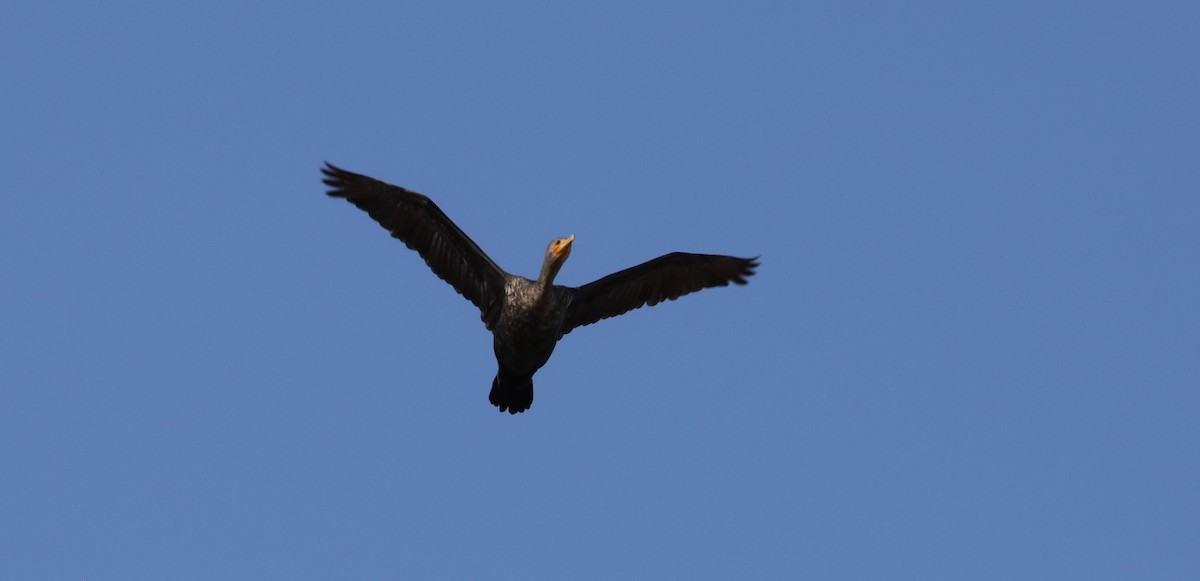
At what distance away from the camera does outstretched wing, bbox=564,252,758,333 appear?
22.2 meters

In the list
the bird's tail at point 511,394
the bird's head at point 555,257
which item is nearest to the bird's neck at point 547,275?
the bird's head at point 555,257

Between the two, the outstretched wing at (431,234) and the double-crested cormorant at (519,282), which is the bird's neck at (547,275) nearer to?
the double-crested cormorant at (519,282)

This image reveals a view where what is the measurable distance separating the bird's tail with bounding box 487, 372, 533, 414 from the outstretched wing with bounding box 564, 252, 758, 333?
2.83 feet

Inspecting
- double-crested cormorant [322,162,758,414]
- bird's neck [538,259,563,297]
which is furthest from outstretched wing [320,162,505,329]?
bird's neck [538,259,563,297]

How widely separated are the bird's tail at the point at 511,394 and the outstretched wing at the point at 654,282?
86 centimetres

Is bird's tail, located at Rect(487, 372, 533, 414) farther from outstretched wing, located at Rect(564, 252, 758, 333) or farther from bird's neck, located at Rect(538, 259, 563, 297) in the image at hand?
bird's neck, located at Rect(538, 259, 563, 297)

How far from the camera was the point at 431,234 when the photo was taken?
2178cm

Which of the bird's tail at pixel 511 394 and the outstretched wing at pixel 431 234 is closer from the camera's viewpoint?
the outstretched wing at pixel 431 234

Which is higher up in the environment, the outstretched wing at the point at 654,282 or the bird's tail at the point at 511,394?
the outstretched wing at the point at 654,282

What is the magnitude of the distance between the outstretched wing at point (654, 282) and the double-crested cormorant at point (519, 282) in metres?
0.01

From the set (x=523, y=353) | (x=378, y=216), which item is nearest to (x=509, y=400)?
(x=523, y=353)

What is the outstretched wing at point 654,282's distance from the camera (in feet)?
72.7

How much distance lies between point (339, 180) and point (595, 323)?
3.57 meters

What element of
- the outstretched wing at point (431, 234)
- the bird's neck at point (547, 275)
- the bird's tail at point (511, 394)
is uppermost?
the outstretched wing at point (431, 234)
